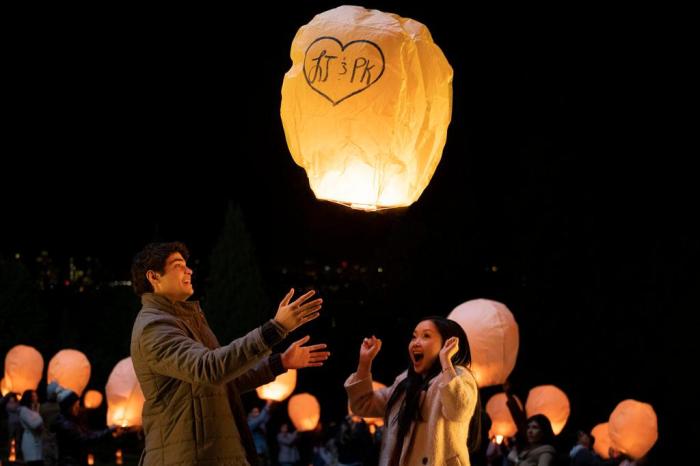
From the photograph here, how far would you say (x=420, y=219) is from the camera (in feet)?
62.4

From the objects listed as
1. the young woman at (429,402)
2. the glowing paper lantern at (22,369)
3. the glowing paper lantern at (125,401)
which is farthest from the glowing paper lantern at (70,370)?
the young woman at (429,402)

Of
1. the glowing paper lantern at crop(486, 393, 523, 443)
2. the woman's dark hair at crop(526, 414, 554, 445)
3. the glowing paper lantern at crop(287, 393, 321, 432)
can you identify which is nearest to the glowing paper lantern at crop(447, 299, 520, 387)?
the woman's dark hair at crop(526, 414, 554, 445)

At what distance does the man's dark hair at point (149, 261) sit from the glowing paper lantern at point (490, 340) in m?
4.71

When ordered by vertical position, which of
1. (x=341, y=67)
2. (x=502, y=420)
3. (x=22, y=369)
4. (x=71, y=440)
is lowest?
(x=502, y=420)

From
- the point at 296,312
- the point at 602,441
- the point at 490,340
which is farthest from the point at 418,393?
the point at 602,441

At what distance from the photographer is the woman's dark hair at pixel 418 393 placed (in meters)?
5.34

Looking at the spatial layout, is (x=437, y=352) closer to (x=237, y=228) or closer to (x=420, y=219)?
(x=420, y=219)

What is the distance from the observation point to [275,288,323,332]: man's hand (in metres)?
4.36

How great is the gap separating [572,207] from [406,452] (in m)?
12.0

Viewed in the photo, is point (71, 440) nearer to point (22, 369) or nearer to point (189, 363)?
point (22, 369)

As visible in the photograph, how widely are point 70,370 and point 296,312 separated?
11424 millimetres

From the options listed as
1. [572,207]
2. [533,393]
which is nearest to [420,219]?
[572,207]

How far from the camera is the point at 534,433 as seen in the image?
26.0 feet

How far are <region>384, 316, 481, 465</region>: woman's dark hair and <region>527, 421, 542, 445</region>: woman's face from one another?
247 cm
